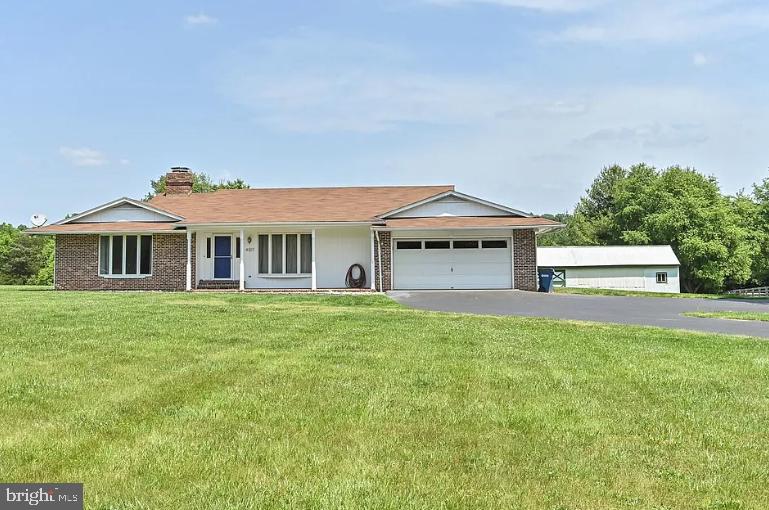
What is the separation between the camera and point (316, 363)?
7.23m

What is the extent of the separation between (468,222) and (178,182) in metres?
15.1

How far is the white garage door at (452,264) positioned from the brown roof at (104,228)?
8.82m

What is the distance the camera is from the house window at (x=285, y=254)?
2306 cm

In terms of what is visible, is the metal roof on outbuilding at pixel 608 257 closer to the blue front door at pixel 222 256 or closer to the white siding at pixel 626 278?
the white siding at pixel 626 278

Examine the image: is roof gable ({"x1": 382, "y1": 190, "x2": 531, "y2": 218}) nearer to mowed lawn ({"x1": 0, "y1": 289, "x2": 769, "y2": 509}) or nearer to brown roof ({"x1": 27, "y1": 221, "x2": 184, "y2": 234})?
brown roof ({"x1": 27, "y1": 221, "x2": 184, "y2": 234})

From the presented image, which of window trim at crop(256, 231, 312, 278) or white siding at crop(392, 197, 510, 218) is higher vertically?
white siding at crop(392, 197, 510, 218)

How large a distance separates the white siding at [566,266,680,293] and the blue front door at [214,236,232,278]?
29.5 metres

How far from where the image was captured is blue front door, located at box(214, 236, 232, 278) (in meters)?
23.3

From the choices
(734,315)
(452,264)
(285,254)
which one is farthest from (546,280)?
(285,254)

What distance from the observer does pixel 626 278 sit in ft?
147

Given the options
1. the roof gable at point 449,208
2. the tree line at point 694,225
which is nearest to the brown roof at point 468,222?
the roof gable at point 449,208

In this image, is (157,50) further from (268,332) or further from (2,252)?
(2,252)

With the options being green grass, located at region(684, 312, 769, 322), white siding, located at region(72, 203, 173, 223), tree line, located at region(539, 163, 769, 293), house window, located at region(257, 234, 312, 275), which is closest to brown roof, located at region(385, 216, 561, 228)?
house window, located at region(257, 234, 312, 275)

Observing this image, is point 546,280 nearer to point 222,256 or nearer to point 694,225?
point 222,256
